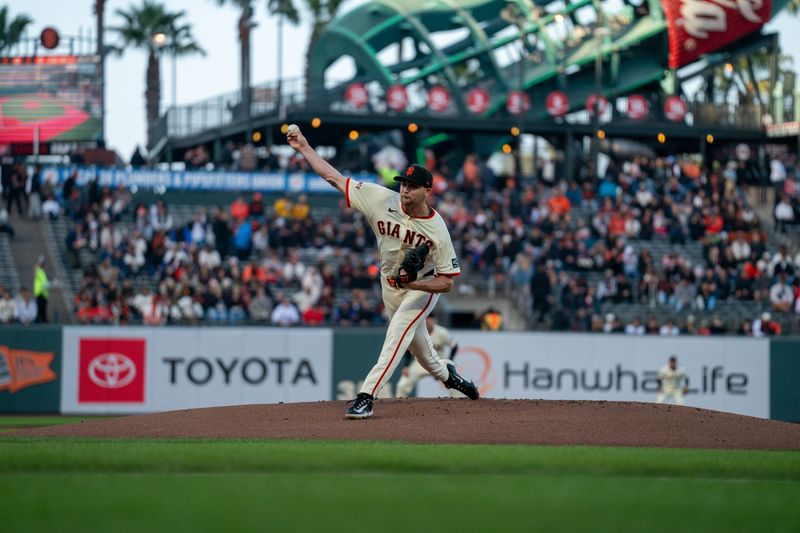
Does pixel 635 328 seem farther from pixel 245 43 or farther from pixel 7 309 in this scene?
pixel 245 43

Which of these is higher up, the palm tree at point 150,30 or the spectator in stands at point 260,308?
the palm tree at point 150,30

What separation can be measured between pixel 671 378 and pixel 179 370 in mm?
8782

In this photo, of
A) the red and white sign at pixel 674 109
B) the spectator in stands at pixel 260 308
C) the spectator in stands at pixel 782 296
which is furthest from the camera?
the red and white sign at pixel 674 109

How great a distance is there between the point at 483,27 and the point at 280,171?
1378 cm

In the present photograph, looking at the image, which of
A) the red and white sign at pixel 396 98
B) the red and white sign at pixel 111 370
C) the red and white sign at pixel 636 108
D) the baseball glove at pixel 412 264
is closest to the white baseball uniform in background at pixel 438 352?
the red and white sign at pixel 111 370

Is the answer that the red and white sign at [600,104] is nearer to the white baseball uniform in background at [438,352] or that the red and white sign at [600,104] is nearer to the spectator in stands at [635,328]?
the spectator in stands at [635,328]

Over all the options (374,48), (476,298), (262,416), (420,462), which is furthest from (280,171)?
(420,462)

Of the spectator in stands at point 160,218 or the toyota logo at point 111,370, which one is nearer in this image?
the toyota logo at point 111,370

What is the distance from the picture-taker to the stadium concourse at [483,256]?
26.7m

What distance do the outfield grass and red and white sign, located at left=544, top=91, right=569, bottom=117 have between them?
109 ft

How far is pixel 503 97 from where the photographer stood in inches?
1725

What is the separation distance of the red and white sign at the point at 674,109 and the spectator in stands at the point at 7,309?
26175mm

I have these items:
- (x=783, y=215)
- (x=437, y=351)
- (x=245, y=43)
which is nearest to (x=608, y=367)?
(x=437, y=351)

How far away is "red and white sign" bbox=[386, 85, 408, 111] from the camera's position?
4097 cm
